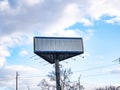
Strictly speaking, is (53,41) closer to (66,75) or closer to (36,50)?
(36,50)

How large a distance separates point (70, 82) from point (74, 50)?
19552 millimetres

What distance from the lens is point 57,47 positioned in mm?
51906

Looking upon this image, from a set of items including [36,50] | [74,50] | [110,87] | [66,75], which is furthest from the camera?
[110,87]

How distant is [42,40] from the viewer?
165ft

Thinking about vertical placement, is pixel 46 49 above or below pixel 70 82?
above

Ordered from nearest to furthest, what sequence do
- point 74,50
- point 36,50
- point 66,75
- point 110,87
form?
point 36,50 < point 74,50 < point 66,75 < point 110,87

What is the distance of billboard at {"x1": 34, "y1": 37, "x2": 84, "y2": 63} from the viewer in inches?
1977

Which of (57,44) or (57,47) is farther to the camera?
(57,44)

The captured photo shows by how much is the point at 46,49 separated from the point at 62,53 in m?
3.20

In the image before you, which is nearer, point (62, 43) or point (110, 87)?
point (62, 43)

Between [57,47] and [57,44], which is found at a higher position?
[57,44]

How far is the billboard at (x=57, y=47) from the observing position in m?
50.2

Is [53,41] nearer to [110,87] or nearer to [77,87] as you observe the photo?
[77,87]

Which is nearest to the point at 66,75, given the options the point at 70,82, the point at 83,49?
the point at 70,82
